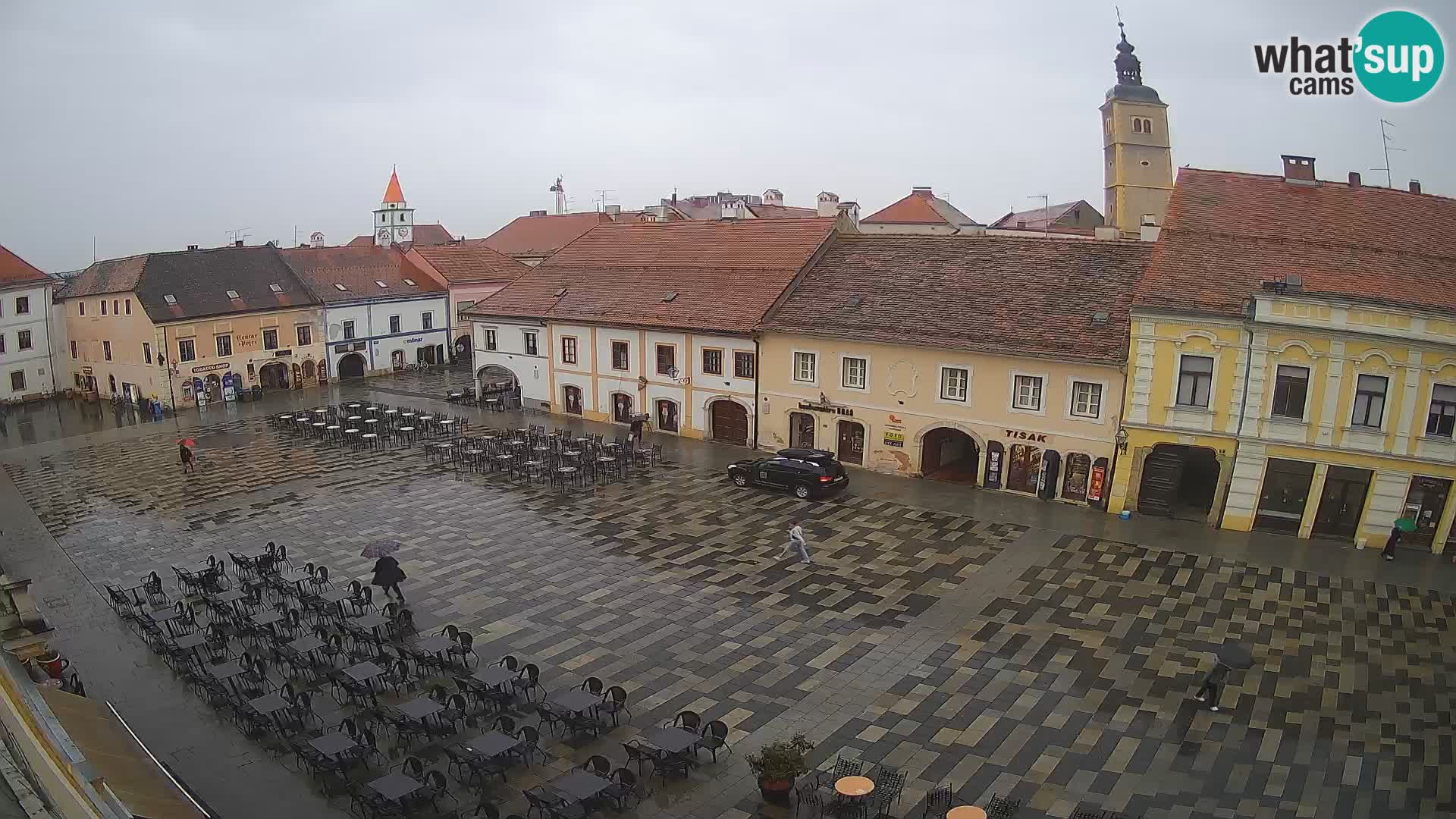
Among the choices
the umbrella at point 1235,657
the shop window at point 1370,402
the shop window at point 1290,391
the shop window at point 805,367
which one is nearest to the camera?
the umbrella at point 1235,657

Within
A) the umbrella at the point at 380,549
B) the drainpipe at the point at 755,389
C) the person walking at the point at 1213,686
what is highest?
the drainpipe at the point at 755,389

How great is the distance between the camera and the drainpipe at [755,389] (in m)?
35.5

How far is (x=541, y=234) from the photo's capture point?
84.9 meters

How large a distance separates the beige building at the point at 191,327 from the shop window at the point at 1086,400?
42910mm

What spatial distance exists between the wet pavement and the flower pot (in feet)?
0.76

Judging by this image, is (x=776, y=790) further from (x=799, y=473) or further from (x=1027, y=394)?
(x=1027, y=394)

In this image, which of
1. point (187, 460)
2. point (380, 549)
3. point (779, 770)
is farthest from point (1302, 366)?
point (187, 460)

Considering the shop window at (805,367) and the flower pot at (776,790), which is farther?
the shop window at (805,367)

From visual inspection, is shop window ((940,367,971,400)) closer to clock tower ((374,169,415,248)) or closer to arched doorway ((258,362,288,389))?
arched doorway ((258,362,288,389))

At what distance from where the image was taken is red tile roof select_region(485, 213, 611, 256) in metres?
82.6

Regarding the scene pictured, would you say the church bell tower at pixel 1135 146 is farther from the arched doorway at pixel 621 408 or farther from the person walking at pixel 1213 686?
the person walking at pixel 1213 686

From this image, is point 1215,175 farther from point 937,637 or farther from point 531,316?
point 531,316

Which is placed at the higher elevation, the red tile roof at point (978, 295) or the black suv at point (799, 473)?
the red tile roof at point (978, 295)

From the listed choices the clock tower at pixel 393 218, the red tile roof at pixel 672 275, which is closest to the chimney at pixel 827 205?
the red tile roof at pixel 672 275
